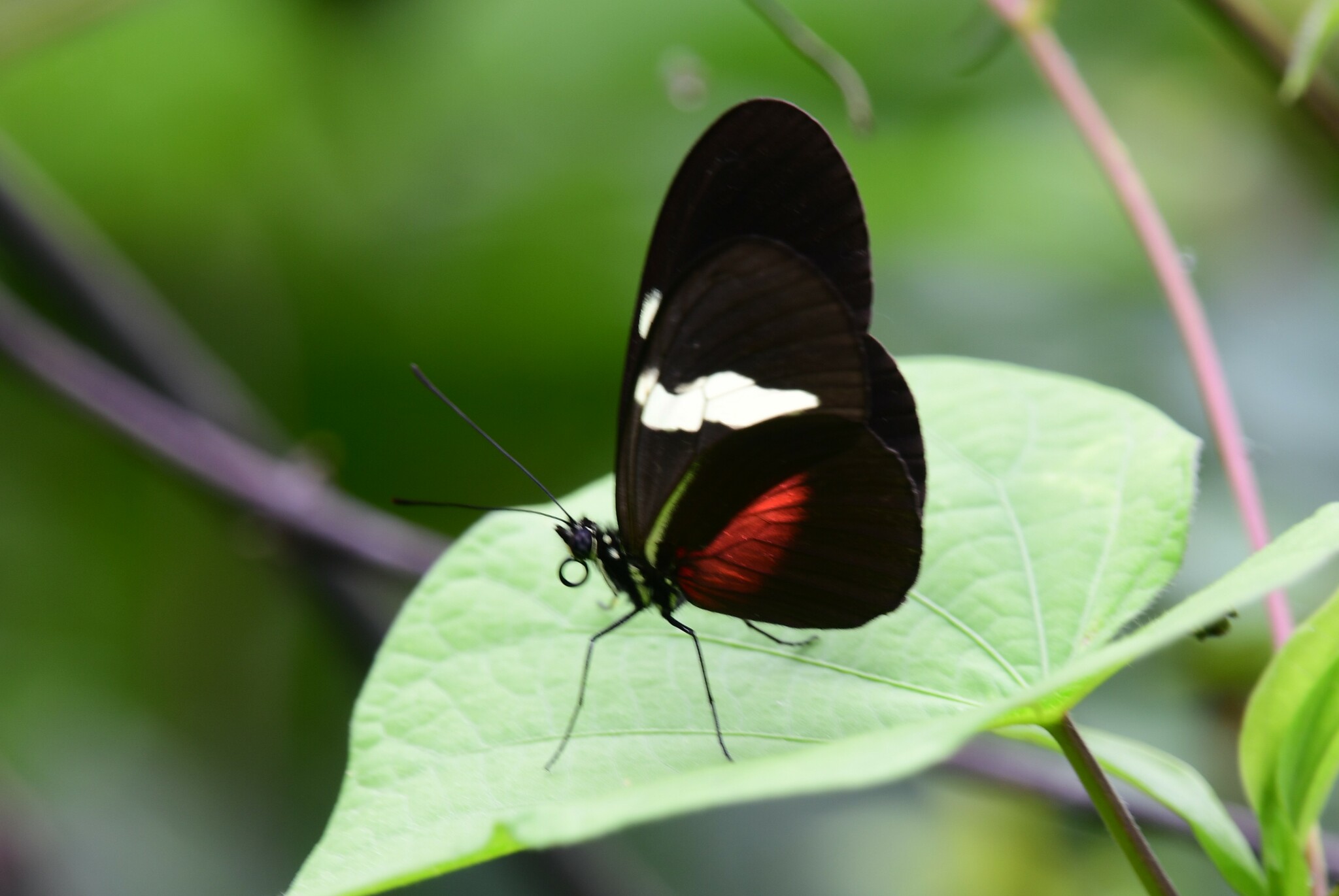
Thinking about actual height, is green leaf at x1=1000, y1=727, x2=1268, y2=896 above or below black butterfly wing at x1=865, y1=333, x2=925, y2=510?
below

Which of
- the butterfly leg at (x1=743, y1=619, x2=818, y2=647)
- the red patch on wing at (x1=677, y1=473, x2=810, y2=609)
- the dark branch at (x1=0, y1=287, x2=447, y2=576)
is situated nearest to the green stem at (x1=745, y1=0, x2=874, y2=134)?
the red patch on wing at (x1=677, y1=473, x2=810, y2=609)

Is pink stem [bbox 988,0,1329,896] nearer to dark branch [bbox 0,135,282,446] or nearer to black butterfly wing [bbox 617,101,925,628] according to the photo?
black butterfly wing [bbox 617,101,925,628]

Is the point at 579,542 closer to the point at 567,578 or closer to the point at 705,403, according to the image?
the point at 567,578

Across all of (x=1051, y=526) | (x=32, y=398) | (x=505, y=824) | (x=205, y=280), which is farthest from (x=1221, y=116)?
(x=32, y=398)

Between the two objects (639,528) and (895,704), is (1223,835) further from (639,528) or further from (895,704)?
(639,528)

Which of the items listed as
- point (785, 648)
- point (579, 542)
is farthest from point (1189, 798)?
point (579, 542)

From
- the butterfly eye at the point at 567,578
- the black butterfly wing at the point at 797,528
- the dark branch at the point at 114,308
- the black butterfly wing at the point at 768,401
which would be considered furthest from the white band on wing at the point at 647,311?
the dark branch at the point at 114,308

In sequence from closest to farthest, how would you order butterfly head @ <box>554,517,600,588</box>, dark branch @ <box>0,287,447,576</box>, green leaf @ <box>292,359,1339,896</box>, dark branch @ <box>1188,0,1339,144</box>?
green leaf @ <box>292,359,1339,896</box>
butterfly head @ <box>554,517,600,588</box>
dark branch @ <box>1188,0,1339,144</box>
dark branch @ <box>0,287,447,576</box>

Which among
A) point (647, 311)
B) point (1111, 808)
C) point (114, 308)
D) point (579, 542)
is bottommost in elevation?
point (1111, 808)
